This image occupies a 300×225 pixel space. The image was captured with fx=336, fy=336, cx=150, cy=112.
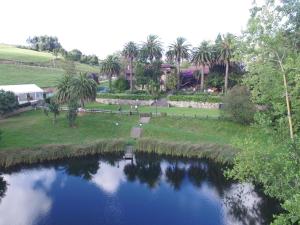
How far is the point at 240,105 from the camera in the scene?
56219 millimetres

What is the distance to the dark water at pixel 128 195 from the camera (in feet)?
108

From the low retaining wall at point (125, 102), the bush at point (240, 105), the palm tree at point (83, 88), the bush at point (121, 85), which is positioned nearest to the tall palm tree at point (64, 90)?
the palm tree at point (83, 88)

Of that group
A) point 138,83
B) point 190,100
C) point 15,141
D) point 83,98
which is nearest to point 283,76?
point 15,141

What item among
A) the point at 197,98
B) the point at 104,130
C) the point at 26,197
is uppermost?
the point at 197,98

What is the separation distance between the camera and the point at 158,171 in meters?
46.5

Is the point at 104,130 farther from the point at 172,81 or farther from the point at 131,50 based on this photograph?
the point at 131,50

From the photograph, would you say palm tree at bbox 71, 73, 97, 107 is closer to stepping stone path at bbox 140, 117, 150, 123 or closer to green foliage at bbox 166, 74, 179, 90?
stepping stone path at bbox 140, 117, 150, 123

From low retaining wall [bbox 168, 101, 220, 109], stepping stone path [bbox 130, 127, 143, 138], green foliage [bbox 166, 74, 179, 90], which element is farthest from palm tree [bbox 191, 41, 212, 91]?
stepping stone path [bbox 130, 127, 143, 138]

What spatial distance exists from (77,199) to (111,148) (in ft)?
52.7

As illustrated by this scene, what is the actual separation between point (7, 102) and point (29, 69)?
54.9 m

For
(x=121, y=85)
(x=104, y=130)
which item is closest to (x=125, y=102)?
(x=121, y=85)

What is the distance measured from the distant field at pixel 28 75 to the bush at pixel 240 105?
2189 inches

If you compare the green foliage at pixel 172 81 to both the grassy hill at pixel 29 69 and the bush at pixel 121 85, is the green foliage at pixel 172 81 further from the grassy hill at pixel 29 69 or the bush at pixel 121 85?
the grassy hill at pixel 29 69

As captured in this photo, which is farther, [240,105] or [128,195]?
[240,105]
